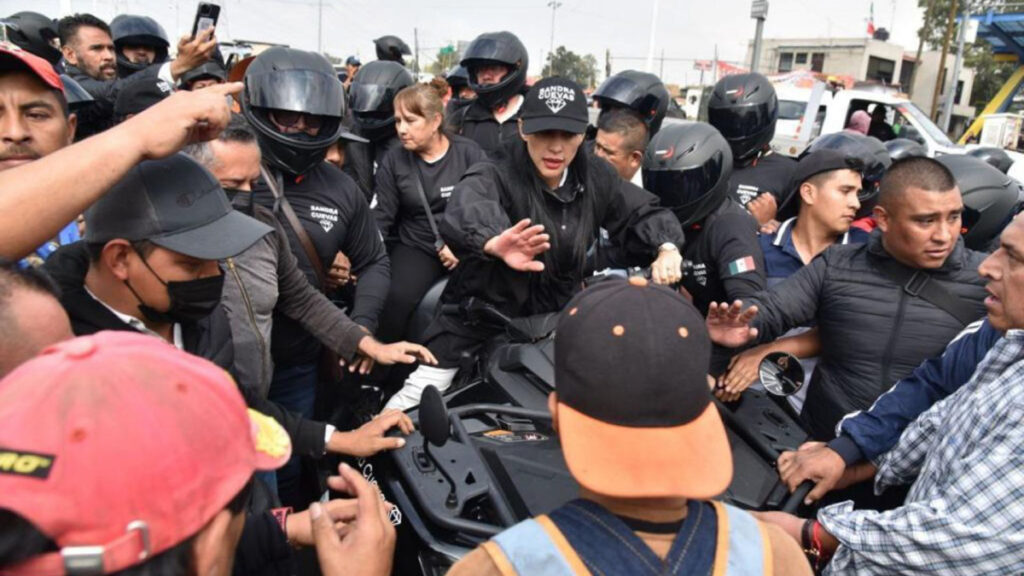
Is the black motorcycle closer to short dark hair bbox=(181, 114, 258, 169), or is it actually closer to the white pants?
the white pants

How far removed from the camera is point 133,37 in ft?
18.1

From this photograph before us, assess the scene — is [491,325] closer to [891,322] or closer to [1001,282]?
[891,322]

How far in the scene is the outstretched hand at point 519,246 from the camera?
266cm

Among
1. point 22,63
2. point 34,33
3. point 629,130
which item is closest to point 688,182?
point 629,130

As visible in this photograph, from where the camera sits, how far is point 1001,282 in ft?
6.50

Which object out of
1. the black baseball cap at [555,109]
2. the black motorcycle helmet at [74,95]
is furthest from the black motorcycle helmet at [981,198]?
the black motorcycle helmet at [74,95]

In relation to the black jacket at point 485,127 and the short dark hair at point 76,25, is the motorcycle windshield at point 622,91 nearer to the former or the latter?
the black jacket at point 485,127

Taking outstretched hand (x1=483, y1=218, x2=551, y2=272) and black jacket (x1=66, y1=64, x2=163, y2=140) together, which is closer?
outstretched hand (x1=483, y1=218, x2=551, y2=272)

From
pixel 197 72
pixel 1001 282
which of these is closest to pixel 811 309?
pixel 1001 282

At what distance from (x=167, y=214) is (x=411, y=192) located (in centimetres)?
271

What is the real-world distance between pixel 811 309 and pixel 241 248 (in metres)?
2.18

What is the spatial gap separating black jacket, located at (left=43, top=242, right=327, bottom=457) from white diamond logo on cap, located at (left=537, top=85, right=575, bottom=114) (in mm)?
1722

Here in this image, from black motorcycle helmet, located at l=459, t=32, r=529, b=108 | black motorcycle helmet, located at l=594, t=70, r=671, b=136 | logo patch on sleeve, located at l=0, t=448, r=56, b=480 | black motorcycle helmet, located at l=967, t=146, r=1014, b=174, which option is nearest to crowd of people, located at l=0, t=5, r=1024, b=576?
logo patch on sleeve, located at l=0, t=448, r=56, b=480

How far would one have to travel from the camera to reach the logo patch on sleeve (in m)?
0.83
